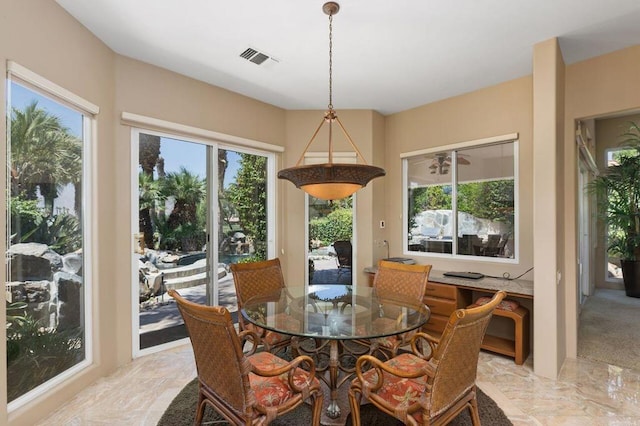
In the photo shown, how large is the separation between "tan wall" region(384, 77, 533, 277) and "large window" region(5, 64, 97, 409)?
133 inches

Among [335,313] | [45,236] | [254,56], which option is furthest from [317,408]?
[254,56]

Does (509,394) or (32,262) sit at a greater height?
(32,262)

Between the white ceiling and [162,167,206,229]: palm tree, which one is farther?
[162,167,206,229]: palm tree

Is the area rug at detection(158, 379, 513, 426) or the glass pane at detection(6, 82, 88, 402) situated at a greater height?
the glass pane at detection(6, 82, 88, 402)

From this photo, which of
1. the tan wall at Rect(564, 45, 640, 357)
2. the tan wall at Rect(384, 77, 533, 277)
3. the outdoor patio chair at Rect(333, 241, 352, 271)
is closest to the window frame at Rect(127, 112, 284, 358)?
the outdoor patio chair at Rect(333, 241, 352, 271)

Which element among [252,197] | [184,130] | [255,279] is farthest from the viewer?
[252,197]

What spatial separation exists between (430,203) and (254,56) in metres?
2.68

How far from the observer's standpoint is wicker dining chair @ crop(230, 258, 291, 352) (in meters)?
2.57

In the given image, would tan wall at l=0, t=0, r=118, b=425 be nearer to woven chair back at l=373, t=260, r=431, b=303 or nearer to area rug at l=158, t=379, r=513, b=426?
area rug at l=158, t=379, r=513, b=426

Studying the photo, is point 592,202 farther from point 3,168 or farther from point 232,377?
point 3,168

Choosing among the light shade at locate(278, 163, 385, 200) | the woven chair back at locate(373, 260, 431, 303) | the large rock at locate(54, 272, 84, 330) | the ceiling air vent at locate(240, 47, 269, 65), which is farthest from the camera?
the ceiling air vent at locate(240, 47, 269, 65)

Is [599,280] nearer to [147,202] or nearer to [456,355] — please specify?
[456,355]

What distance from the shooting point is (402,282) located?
9.37 ft

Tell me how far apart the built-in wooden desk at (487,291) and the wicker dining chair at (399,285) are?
0.62 m
